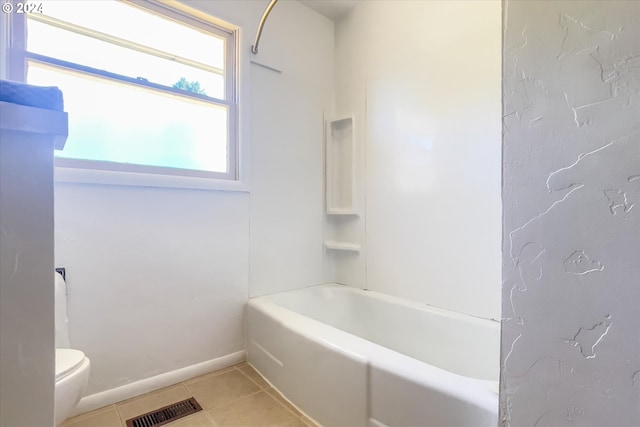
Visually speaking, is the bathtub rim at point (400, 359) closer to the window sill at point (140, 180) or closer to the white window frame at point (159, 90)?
the window sill at point (140, 180)

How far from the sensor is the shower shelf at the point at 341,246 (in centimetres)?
233

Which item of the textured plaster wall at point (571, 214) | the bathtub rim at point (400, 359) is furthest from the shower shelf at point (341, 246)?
the textured plaster wall at point (571, 214)

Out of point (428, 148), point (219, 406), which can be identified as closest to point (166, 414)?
point (219, 406)

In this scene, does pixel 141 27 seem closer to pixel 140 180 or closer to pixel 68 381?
pixel 140 180

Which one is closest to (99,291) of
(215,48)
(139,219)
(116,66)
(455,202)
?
(139,219)

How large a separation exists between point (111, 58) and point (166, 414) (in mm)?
1895

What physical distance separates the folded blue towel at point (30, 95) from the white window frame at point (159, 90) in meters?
1.15

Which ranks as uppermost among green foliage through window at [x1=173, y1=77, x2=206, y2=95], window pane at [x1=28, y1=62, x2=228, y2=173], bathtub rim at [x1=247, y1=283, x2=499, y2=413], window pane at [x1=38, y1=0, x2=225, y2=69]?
window pane at [x1=38, y1=0, x2=225, y2=69]

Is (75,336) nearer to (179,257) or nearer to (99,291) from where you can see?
(99,291)

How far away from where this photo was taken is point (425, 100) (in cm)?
189

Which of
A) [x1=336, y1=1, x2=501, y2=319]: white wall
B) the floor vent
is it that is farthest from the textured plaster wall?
the floor vent

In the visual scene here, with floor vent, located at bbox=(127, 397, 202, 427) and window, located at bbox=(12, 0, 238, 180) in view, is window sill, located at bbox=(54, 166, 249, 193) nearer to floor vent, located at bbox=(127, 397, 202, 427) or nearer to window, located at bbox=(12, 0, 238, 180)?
window, located at bbox=(12, 0, 238, 180)

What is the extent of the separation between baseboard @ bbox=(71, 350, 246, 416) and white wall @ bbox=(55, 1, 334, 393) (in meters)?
0.03

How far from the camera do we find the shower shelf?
2327 millimetres
